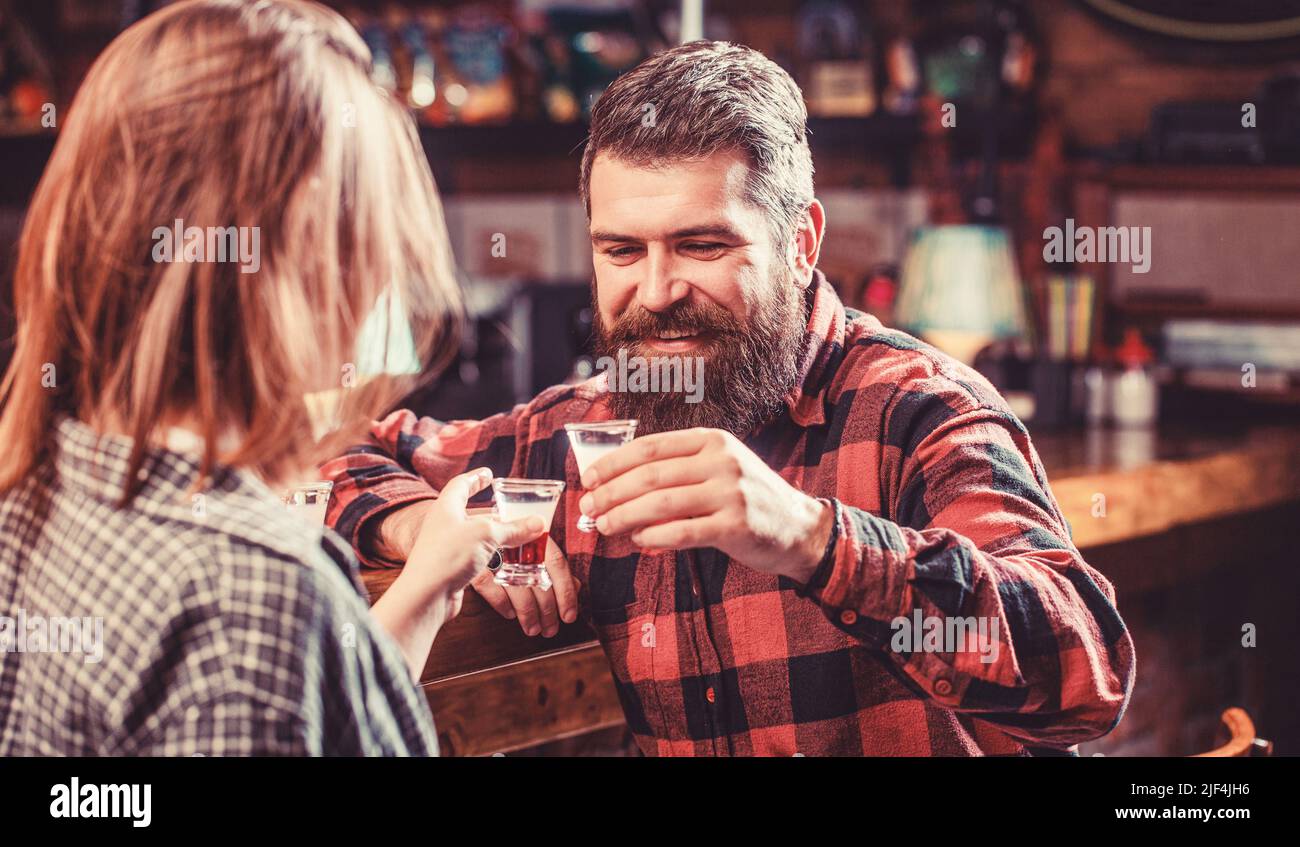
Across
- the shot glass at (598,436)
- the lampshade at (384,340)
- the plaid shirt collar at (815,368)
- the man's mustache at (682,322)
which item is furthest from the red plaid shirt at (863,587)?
the lampshade at (384,340)

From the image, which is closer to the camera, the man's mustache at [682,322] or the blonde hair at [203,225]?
the blonde hair at [203,225]

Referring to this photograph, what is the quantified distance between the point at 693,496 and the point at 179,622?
1.50ft

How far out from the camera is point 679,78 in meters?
1.75

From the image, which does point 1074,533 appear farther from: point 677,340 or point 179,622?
point 179,622

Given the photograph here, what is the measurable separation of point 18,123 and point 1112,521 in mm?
3747

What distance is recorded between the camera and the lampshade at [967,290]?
368 centimetres

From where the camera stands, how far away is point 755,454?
1.61 m

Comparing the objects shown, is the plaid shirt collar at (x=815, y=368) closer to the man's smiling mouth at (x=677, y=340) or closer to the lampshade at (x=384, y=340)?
the man's smiling mouth at (x=677, y=340)

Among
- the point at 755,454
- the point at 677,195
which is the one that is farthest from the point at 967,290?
the point at 755,454

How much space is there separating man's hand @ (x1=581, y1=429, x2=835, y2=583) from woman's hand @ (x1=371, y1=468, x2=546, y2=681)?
0.16 metres

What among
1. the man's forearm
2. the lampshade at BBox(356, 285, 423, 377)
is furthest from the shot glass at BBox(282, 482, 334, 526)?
the lampshade at BBox(356, 285, 423, 377)

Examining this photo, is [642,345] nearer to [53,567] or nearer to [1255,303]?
[53,567]

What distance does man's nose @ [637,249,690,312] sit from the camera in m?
1.73
